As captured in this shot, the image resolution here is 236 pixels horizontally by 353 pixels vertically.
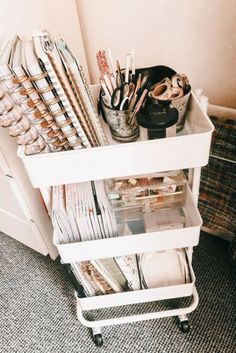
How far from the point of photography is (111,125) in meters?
0.67

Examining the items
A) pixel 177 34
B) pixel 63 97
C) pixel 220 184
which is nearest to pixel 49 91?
→ pixel 63 97

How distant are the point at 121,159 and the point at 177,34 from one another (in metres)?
0.55

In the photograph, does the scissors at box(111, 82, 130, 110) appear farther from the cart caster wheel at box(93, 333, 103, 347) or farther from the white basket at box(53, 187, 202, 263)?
the cart caster wheel at box(93, 333, 103, 347)

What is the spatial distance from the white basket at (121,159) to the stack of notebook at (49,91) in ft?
0.18

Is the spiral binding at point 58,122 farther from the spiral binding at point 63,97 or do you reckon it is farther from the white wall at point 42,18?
the white wall at point 42,18

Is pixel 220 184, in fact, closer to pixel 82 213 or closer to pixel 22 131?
pixel 82 213

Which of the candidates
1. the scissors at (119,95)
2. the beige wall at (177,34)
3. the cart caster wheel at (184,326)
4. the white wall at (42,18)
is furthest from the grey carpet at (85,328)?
the white wall at (42,18)

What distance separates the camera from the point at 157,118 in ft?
1.90

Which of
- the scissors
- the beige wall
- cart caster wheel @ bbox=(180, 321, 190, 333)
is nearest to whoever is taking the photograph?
the scissors

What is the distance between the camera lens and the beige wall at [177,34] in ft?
2.68

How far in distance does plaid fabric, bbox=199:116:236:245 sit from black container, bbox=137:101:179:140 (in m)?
0.37

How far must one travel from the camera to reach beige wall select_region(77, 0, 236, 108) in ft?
2.68

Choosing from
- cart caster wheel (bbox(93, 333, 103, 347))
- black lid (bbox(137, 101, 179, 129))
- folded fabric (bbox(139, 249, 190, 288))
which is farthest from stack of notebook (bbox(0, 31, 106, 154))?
cart caster wheel (bbox(93, 333, 103, 347))

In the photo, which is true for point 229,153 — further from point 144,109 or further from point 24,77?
point 24,77
